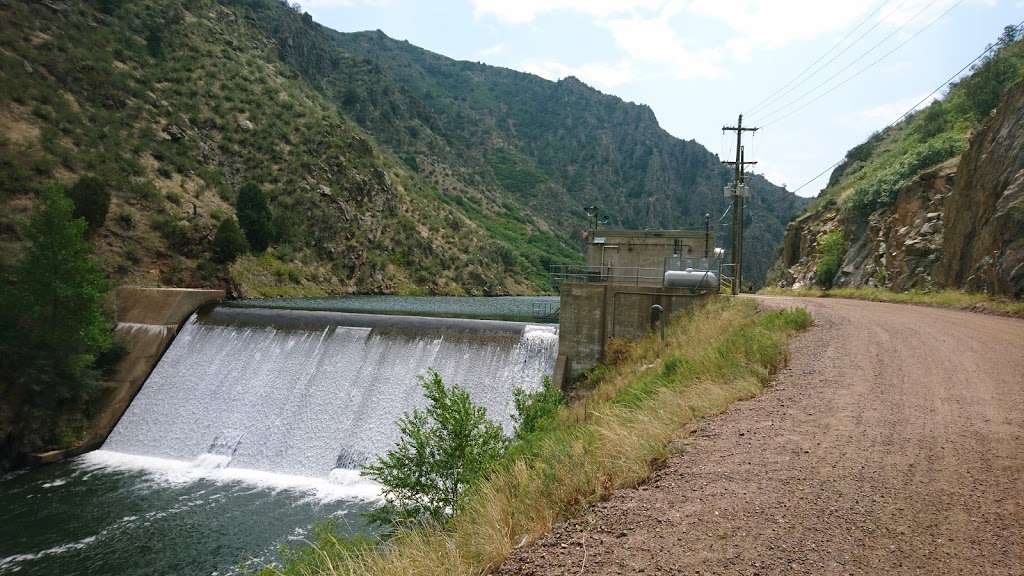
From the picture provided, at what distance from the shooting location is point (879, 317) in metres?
12.8

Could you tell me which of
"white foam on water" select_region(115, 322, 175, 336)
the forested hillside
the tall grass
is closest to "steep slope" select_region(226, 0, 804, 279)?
the forested hillside

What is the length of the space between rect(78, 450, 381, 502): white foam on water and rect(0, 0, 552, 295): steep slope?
1180 centimetres

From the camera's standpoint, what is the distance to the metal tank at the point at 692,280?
18.4m

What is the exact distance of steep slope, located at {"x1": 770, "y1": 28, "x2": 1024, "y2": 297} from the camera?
47.4ft

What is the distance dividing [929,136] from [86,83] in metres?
65.8

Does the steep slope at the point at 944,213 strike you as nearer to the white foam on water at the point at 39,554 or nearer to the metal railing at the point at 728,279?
the metal railing at the point at 728,279

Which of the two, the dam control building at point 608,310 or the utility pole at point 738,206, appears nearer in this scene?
the dam control building at point 608,310

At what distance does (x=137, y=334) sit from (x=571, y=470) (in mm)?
25869

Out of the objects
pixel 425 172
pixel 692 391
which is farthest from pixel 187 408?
pixel 425 172

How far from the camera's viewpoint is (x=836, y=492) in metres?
4.27

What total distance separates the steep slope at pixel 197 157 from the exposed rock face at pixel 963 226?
36203 mm

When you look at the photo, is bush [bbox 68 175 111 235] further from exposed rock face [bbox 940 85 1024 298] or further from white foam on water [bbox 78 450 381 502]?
exposed rock face [bbox 940 85 1024 298]

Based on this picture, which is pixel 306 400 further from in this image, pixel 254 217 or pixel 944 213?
pixel 254 217

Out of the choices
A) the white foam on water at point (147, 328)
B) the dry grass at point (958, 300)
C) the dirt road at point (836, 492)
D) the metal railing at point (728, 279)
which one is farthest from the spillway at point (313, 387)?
the dirt road at point (836, 492)
